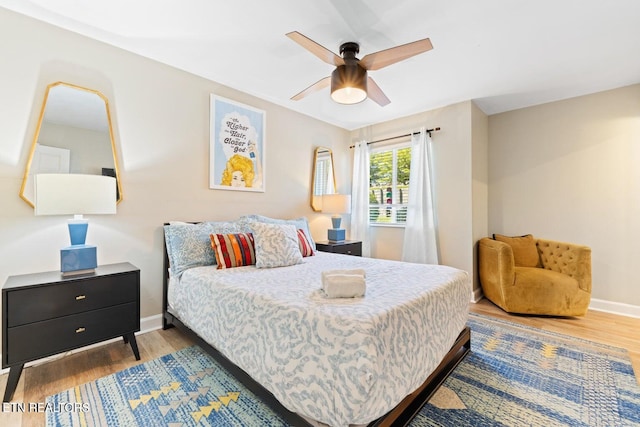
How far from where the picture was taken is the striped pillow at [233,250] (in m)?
2.37

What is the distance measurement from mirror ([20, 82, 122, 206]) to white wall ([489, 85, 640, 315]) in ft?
15.7

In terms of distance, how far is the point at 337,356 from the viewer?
1162 millimetres

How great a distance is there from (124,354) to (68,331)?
515 millimetres

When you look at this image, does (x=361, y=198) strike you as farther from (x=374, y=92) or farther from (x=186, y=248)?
(x=186, y=248)

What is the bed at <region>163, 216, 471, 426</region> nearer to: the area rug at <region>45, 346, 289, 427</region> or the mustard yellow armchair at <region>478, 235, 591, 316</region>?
the area rug at <region>45, 346, 289, 427</region>

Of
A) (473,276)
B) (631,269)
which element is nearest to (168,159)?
(473,276)

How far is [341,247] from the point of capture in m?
3.88

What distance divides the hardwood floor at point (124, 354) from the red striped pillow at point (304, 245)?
1.33 m

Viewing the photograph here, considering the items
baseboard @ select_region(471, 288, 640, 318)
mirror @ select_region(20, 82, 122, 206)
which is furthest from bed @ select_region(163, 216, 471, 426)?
baseboard @ select_region(471, 288, 640, 318)

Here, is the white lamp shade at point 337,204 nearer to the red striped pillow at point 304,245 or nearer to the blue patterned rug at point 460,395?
the red striped pillow at point 304,245

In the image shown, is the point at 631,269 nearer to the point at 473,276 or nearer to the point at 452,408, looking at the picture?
the point at 473,276

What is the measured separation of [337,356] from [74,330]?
192 cm

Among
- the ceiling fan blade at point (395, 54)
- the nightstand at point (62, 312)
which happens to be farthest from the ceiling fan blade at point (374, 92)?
the nightstand at point (62, 312)

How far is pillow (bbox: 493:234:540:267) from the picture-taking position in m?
3.53
